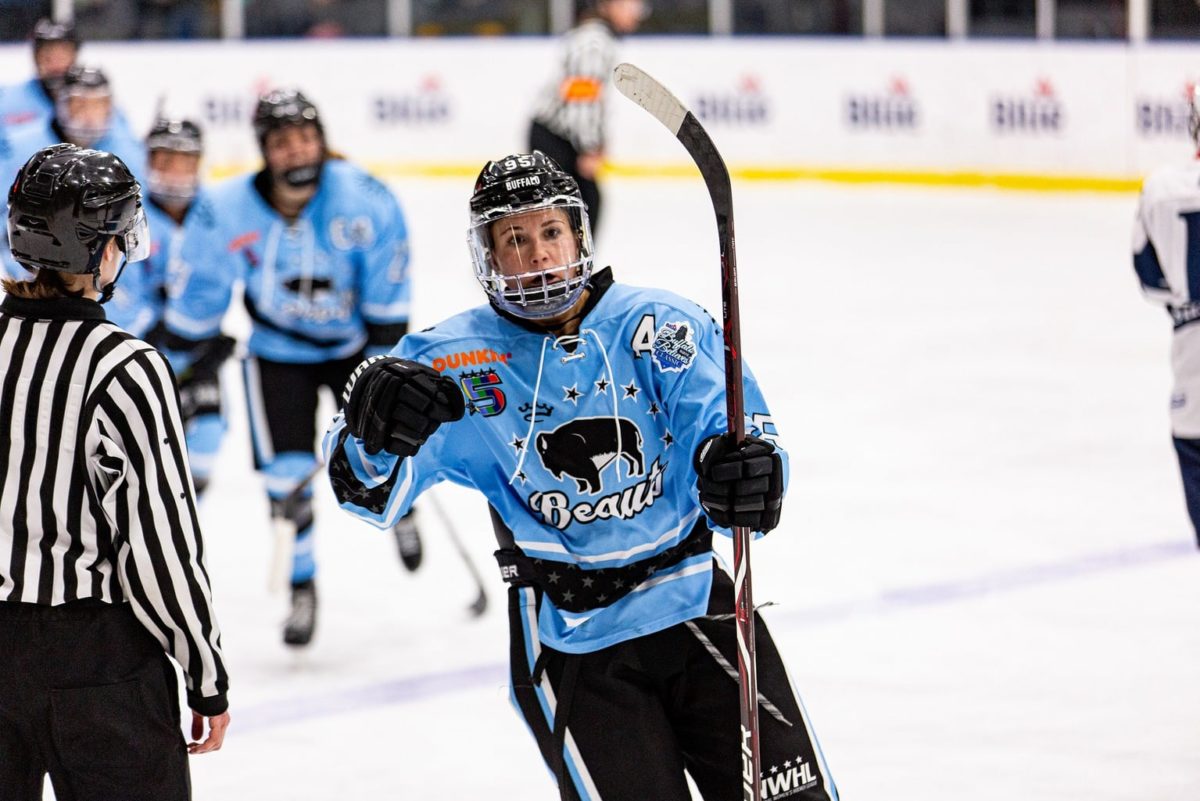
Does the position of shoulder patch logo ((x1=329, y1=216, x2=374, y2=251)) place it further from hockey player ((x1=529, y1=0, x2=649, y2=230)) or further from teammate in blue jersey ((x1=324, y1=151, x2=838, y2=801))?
hockey player ((x1=529, y1=0, x2=649, y2=230))

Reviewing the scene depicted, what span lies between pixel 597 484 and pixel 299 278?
7.28 ft

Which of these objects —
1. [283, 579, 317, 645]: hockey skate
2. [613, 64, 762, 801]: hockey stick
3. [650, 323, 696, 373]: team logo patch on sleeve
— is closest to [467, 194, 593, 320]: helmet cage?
[650, 323, 696, 373]: team logo patch on sleeve

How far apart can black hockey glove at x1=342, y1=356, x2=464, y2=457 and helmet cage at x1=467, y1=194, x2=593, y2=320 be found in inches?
8.0

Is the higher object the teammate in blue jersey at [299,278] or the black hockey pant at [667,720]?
the teammate in blue jersey at [299,278]

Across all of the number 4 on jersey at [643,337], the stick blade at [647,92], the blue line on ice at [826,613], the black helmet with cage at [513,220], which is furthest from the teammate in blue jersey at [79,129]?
the stick blade at [647,92]

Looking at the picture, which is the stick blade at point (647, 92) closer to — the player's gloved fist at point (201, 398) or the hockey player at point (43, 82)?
the player's gloved fist at point (201, 398)

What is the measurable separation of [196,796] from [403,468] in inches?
58.5

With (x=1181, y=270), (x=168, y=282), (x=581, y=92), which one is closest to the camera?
(x=1181, y=270)

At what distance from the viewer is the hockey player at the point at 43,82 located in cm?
655

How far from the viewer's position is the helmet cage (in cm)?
252

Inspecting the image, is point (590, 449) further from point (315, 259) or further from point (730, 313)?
point (315, 259)

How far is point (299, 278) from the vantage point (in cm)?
458

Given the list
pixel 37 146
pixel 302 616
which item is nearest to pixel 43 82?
pixel 37 146

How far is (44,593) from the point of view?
227 centimetres
